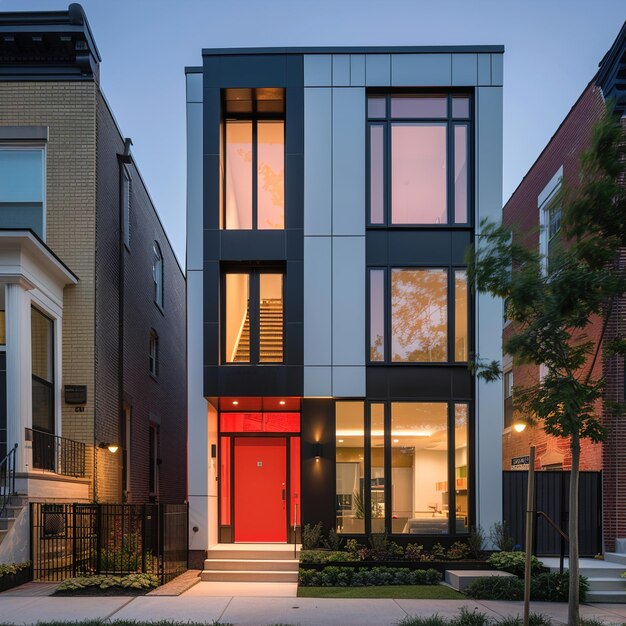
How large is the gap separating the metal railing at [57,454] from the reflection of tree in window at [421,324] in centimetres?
709

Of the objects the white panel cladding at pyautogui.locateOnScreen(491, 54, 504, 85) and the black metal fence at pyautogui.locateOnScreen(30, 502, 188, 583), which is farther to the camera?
the white panel cladding at pyautogui.locateOnScreen(491, 54, 504, 85)

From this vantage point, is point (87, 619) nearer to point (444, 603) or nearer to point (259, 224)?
point (444, 603)

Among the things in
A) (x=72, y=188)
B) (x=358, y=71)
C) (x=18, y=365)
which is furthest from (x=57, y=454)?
(x=358, y=71)

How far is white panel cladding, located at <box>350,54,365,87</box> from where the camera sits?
16.9 meters

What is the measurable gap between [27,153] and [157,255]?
32.0 ft

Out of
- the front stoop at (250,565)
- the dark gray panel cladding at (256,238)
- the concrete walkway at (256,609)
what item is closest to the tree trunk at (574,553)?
the concrete walkway at (256,609)

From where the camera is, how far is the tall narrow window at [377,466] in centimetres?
1627

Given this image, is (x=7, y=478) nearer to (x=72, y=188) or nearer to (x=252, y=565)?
(x=252, y=565)

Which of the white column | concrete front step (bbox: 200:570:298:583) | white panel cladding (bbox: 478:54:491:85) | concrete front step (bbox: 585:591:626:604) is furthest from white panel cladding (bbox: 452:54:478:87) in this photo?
concrete front step (bbox: 200:570:298:583)

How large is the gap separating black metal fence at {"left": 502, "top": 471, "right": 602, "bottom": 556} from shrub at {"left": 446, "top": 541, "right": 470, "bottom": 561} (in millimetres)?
1143

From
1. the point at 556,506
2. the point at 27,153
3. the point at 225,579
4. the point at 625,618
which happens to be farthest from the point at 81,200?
the point at 625,618

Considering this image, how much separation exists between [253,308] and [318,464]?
3.63 m

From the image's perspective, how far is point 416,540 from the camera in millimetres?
16062

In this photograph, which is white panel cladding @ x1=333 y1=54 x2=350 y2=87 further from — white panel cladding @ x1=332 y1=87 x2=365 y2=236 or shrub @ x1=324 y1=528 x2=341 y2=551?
shrub @ x1=324 y1=528 x2=341 y2=551
